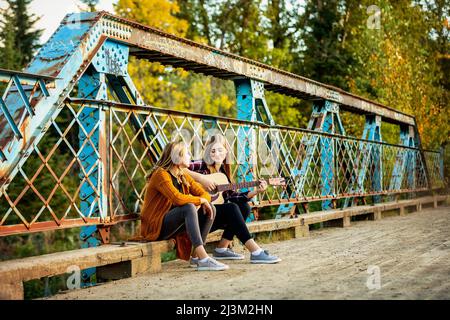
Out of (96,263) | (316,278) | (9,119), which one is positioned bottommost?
(316,278)

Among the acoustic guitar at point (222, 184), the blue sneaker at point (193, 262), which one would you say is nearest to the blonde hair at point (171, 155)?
the acoustic guitar at point (222, 184)

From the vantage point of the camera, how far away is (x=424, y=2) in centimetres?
3303

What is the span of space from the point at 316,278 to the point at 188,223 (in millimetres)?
1260

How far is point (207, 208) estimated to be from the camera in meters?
6.01

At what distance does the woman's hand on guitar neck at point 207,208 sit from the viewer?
5.97 meters

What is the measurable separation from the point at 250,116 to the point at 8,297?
5194 mm

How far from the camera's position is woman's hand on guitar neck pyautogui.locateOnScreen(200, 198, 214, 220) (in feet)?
19.6

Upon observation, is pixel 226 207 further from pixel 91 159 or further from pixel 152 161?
pixel 91 159

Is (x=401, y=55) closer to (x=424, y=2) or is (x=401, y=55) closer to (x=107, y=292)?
(x=424, y=2)

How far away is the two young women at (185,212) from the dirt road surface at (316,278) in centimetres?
18

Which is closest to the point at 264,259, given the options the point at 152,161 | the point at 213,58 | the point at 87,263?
the point at 152,161

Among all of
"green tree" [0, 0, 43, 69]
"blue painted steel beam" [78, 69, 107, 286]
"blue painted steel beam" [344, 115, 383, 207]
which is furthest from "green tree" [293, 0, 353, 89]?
"blue painted steel beam" [78, 69, 107, 286]

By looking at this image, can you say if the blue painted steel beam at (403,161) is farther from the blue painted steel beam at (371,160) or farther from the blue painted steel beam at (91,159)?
the blue painted steel beam at (91,159)

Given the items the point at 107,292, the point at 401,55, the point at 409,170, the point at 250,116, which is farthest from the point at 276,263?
the point at 401,55
